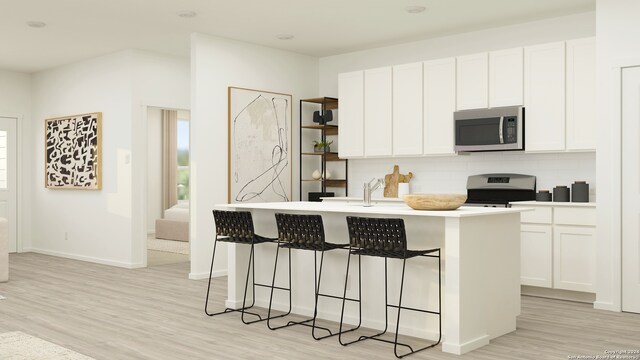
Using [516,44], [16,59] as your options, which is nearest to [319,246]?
[516,44]

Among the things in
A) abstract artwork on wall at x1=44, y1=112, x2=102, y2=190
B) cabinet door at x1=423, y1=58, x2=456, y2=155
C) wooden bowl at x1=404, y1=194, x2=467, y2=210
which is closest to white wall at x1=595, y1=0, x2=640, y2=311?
cabinet door at x1=423, y1=58, x2=456, y2=155

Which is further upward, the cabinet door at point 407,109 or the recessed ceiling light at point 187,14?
the recessed ceiling light at point 187,14

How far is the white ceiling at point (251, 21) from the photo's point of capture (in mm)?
6188

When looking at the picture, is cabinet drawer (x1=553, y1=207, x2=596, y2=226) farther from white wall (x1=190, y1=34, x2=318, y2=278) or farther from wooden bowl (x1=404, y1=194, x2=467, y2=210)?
white wall (x1=190, y1=34, x2=318, y2=278)

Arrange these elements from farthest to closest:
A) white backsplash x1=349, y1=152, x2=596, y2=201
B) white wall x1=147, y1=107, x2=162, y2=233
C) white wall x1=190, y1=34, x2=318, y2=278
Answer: white wall x1=147, y1=107, x2=162, y2=233
white wall x1=190, y1=34, x2=318, y2=278
white backsplash x1=349, y1=152, x2=596, y2=201

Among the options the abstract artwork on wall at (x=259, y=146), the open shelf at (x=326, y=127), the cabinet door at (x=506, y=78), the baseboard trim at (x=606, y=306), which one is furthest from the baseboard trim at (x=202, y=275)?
the baseboard trim at (x=606, y=306)

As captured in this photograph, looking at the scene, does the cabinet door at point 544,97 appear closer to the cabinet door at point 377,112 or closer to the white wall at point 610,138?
the white wall at point 610,138

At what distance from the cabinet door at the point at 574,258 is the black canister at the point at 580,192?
352 millimetres

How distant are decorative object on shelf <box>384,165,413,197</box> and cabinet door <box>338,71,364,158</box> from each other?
17.8 inches

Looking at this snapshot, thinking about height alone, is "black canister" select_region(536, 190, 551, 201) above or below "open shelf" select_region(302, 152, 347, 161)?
below

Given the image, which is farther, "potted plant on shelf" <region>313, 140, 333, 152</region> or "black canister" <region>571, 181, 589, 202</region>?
"potted plant on shelf" <region>313, 140, 333, 152</region>

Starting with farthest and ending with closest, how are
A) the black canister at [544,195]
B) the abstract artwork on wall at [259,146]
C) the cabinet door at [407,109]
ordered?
the abstract artwork on wall at [259,146] → the cabinet door at [407,109] → the black canister at [544,195]

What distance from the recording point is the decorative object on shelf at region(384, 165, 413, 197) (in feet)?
25.6

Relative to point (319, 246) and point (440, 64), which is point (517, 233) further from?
point (440, 64)
